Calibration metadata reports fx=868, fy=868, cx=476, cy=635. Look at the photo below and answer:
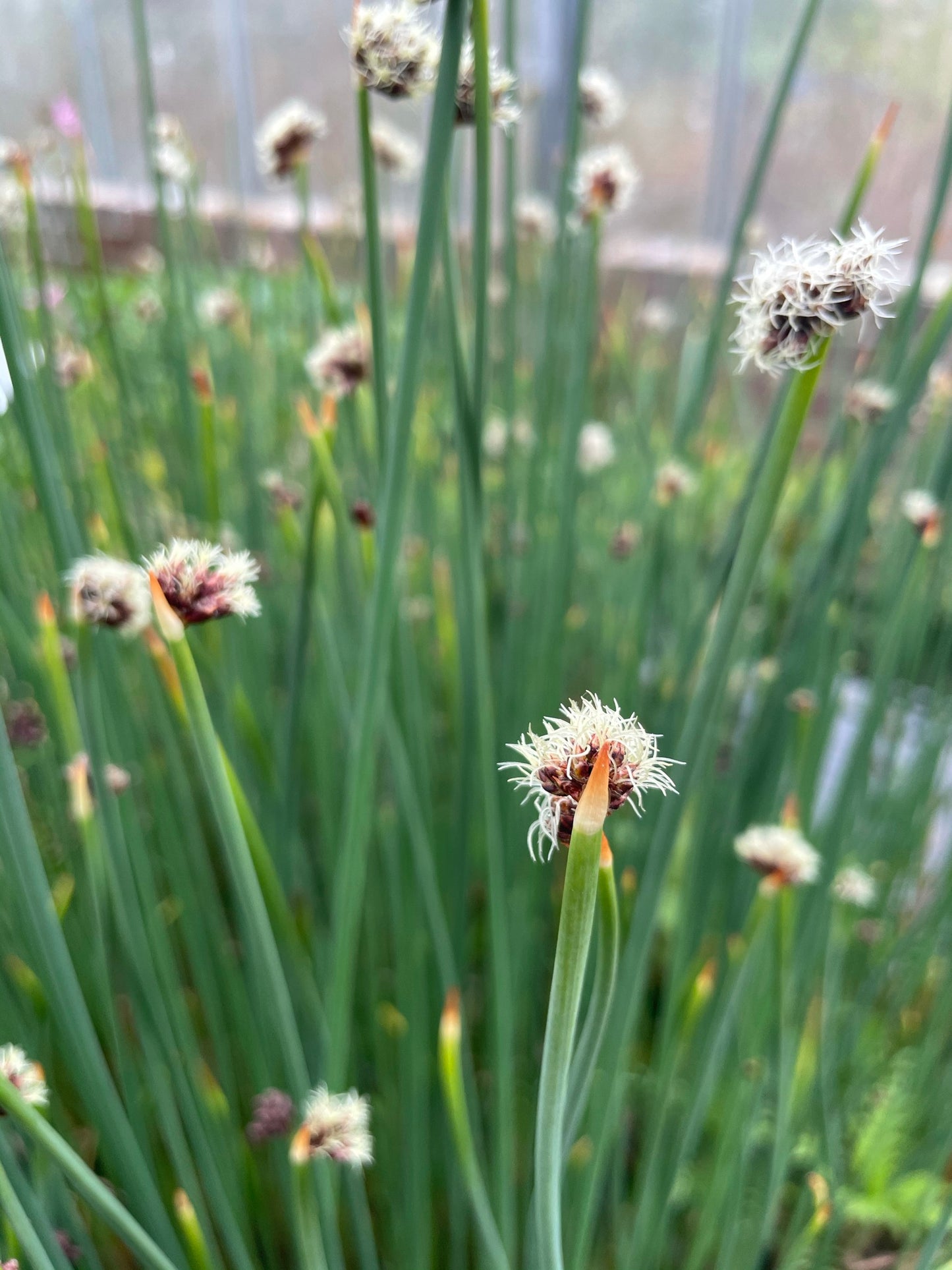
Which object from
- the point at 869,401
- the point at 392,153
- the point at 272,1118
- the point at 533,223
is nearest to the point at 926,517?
the point at 869,401

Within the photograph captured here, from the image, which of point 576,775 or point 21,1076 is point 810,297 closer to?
point 576,775

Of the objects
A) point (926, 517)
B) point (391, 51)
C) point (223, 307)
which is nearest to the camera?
point (391, 51)

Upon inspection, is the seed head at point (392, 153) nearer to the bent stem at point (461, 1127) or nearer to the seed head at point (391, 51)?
the seed head at point (391, 51)

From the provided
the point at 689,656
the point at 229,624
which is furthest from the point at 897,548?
the point at 229,624

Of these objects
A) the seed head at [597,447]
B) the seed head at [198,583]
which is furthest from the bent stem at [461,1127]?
the seed head at [597,447]

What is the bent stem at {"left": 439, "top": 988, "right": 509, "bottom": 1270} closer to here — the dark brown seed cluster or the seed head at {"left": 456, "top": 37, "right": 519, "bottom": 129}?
the dark brown seed cluster

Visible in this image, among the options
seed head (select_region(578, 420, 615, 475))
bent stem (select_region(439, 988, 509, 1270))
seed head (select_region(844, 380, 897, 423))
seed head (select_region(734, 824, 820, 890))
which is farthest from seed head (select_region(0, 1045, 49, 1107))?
seed head (select_region(578, 420, 615, 475))

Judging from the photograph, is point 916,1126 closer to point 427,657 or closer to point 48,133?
point 427,657
